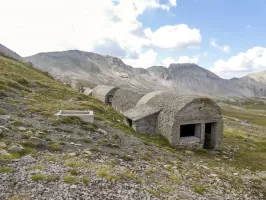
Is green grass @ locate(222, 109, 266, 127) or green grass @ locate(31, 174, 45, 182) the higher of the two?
green grass @ locate(31, 174, 45, 182)

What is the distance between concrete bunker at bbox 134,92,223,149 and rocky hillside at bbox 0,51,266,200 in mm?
1682

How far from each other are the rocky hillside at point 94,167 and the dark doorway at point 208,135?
147 inches

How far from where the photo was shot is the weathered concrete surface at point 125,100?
37431 mm

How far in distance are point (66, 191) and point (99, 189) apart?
1578 millimetres

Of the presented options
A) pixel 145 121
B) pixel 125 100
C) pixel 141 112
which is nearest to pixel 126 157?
pixel 145 121

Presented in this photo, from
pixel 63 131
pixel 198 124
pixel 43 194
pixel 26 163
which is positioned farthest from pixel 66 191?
pixel 198 124

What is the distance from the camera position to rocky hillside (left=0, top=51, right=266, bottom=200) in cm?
1096

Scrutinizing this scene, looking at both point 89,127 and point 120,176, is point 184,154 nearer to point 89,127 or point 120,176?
point 89,127

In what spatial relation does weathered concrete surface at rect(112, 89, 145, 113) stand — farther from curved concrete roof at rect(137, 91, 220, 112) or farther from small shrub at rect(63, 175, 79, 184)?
small shrub at rect(63, 175, 79, 184)

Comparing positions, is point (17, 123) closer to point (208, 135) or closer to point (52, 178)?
point (52, 178)

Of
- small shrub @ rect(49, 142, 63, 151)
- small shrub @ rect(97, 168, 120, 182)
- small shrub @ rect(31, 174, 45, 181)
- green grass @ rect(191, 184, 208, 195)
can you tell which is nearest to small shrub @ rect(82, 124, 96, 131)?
small shrub @ rect(49, 142, 63, 151)

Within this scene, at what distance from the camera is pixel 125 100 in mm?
40438

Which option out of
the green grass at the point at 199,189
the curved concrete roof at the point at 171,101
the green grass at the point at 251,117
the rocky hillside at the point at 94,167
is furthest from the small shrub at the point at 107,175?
the green grass at the point at 251,117

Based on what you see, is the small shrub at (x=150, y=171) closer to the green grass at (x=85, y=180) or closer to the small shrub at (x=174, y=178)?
the small shrub at (x=174, y=178)
